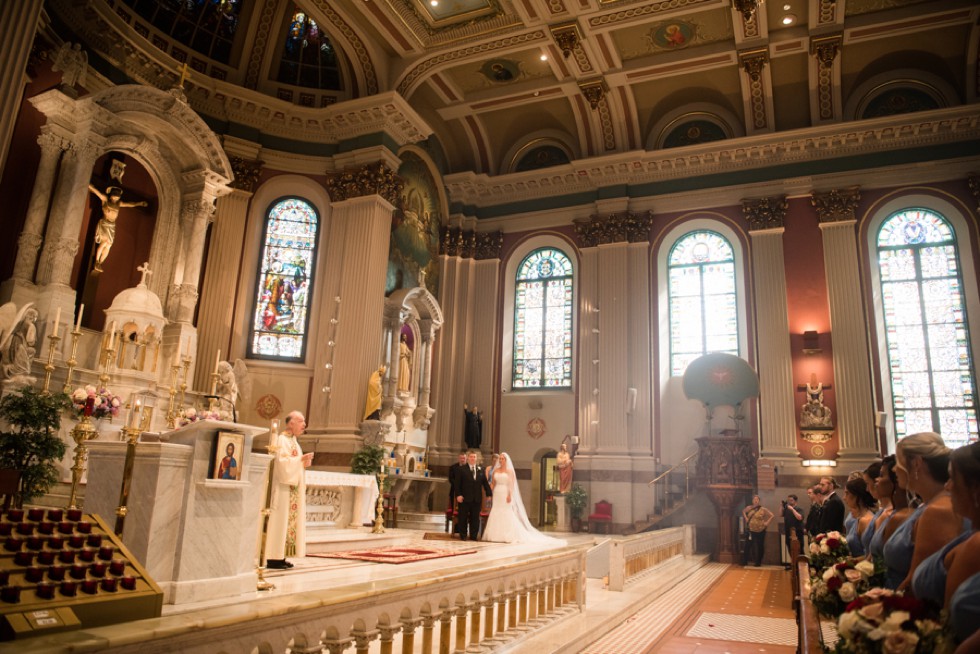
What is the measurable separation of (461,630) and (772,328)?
13.8 metres

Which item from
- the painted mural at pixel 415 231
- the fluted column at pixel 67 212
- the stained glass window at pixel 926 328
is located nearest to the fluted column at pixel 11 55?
the fluted column at pixel 67 212

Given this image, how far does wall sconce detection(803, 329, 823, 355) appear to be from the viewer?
1606 centimetres

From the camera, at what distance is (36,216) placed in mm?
10914

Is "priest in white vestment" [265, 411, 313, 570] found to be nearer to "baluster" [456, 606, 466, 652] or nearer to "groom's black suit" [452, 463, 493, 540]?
"baluster" [456, 606, 466, 652]

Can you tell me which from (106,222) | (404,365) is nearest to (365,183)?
(404,365)

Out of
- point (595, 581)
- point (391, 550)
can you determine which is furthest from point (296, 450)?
point (595, 581)

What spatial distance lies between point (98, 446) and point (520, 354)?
14.9m

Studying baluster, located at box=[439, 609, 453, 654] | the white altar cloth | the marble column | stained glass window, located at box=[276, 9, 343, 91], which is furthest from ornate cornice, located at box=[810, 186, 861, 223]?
the marble column

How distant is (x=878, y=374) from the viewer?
15.6 m

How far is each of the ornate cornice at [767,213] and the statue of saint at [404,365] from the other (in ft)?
28.8

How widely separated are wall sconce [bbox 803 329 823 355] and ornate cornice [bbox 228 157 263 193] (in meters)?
12.9

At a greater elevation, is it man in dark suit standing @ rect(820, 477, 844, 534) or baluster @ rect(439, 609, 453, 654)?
man in dark suit standing @ rect(820, 477, 844, 534)

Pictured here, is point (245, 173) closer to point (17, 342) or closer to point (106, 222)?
point (106, 222)

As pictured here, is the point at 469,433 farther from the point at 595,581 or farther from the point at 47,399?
the point at 47,399
